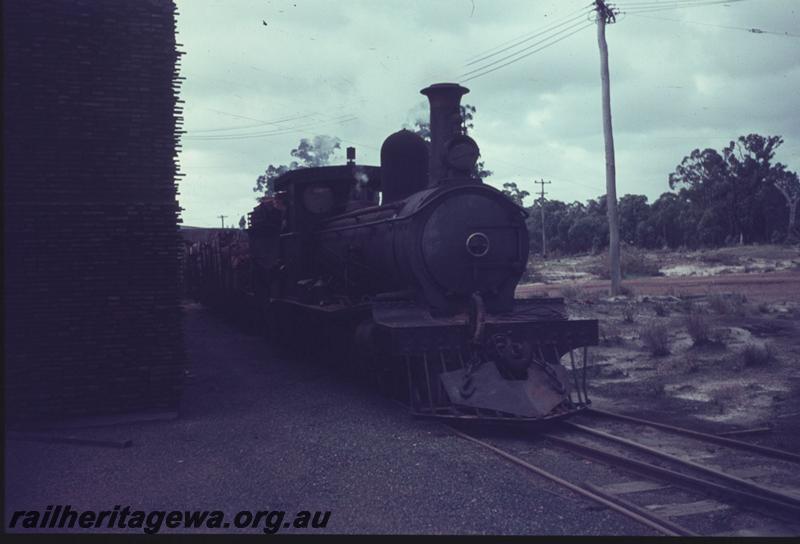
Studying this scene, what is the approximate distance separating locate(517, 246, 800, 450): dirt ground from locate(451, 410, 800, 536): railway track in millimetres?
655

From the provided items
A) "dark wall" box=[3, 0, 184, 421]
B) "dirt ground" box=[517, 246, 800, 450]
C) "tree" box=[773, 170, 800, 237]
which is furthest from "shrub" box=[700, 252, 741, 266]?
"dark wall" box=[3, 0, 184, 421]

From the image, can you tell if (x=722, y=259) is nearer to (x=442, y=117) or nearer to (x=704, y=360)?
(x=704, y=360)

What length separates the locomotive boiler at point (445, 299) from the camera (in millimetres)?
7617

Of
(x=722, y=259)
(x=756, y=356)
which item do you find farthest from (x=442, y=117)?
(x=722, y=259)

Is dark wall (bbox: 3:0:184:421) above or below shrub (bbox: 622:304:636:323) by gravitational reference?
above

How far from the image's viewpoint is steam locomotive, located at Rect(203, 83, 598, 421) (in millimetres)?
7613

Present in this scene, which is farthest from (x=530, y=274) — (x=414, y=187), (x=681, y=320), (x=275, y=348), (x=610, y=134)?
(x=414, y=187)

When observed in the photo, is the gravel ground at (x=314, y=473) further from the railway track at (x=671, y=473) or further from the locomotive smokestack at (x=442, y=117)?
the locomotive smokestack at (x=442, y=117)

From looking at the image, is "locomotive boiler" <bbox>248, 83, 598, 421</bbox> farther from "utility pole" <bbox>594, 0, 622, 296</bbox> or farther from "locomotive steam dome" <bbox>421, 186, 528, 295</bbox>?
"utility pole" <bbox>594, 0, 622, 296</bbox>

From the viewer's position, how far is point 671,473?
18.7 feet

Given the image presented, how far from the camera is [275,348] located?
47.0 feet

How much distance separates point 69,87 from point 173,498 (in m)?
5.20

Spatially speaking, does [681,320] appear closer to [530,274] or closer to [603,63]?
[603,63]

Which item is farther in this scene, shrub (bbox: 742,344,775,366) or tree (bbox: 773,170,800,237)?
tree (bbox: 773,170,800,237)
